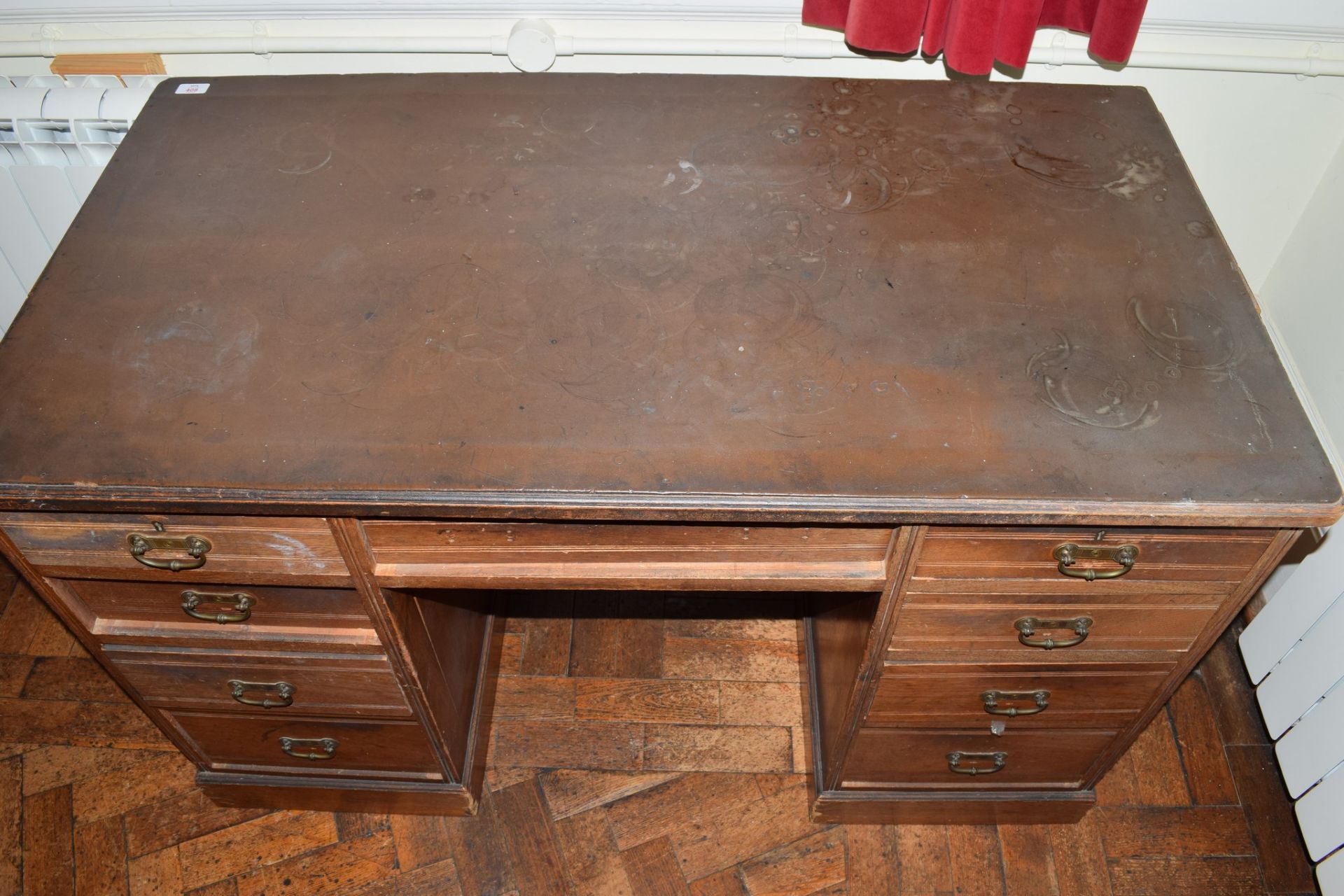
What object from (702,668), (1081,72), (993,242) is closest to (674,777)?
(702,668)

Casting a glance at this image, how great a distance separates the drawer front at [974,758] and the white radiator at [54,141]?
1604 mm

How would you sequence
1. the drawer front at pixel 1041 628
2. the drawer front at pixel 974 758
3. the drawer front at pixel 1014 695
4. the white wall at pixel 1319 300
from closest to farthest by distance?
the drawer front at pixel 1041 628, the drawer front at pixel 1014 695, the drawer front at pixel 974 758, the white wall at pixel 1319 300

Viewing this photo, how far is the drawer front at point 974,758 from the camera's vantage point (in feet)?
5.41

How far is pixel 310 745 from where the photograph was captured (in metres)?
1.70

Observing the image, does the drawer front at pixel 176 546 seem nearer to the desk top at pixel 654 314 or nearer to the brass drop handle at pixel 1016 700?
the desk top at pixel 654 314

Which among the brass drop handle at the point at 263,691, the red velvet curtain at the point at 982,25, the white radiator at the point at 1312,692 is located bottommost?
the white radiator at the point at 1312,692

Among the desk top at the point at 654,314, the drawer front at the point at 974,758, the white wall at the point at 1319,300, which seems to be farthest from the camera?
the white wall at the point at 1319,300

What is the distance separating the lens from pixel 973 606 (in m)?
1.38

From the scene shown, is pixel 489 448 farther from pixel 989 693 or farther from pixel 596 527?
pixel 989 693

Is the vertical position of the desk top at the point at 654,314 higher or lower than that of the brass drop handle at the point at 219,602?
higher


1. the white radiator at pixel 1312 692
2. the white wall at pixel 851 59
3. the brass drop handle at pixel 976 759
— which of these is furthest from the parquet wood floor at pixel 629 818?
the white wall at pixel 851 59

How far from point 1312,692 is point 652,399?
1288mm

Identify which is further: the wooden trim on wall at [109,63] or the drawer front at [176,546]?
the wooden trim on wall at [109,63]

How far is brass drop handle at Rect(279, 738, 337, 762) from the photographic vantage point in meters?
1.69
